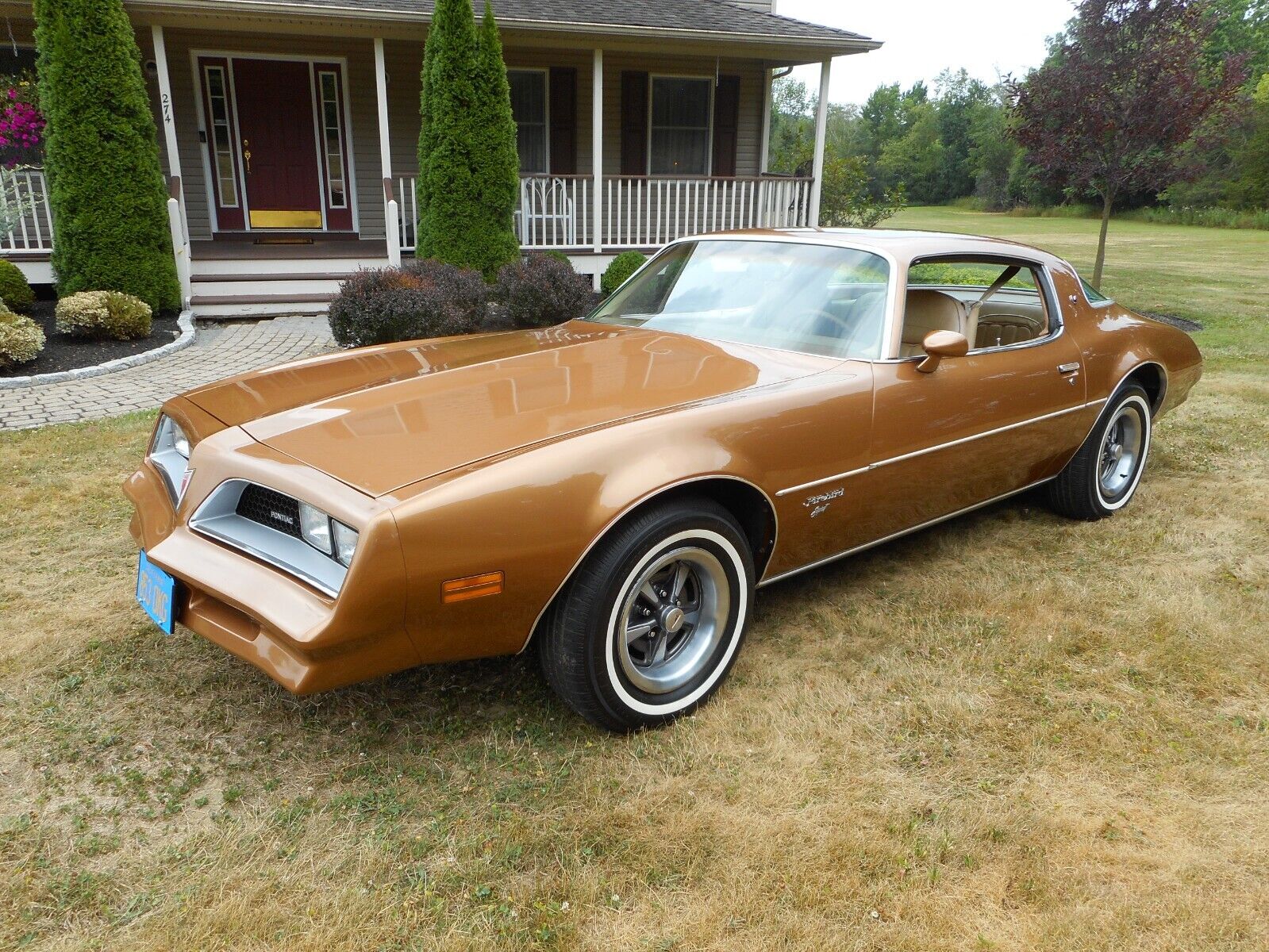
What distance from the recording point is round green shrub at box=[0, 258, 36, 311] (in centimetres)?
924

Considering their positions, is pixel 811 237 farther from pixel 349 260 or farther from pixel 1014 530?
pixel 349 260

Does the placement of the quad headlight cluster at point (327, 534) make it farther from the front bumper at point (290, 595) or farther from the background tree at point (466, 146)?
the background tree at point (466, 146)

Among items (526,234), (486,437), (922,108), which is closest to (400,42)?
(526,234)

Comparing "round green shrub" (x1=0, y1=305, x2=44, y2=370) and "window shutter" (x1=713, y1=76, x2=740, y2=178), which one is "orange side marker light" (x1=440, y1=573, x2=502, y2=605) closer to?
"round green shrub" (x1=0, y1=305, x2=44, y2=370)

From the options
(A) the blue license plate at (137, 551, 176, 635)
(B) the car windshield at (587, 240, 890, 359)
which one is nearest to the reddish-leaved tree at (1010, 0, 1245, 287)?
(B) the car windshield at (587, 240, 890, 359)

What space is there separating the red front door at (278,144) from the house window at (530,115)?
2819mm

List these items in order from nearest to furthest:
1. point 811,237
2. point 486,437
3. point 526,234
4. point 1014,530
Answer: point 486,437, point 811,237, point 1014,530, point 526,234

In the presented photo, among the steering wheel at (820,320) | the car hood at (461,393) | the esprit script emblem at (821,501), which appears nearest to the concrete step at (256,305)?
the car hood at (461,393)

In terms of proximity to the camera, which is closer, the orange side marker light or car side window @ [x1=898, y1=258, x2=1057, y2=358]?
the orange side marker light

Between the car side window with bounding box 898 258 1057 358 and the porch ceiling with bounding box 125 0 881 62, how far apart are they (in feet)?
26.9

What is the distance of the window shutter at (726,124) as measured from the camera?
1388 cm

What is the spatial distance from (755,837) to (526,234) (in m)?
10.6

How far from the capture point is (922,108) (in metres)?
73.0

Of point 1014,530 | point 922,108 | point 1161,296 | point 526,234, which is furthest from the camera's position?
point 922,108
